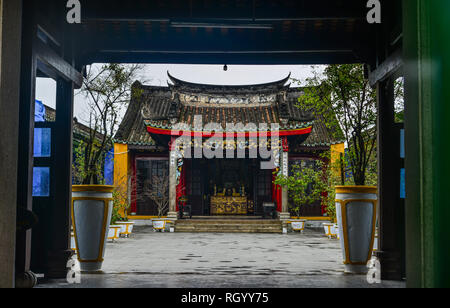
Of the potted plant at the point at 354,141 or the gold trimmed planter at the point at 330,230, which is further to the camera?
the gold trimmed planter at the point at 330,230

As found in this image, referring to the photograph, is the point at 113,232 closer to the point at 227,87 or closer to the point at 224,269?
the point at 224,269

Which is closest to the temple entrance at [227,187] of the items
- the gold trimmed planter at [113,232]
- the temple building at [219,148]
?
the temple building at [219,148]

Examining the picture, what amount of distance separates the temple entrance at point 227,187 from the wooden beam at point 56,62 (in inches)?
407

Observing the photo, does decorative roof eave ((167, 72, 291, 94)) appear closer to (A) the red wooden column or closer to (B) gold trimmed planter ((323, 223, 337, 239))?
(A) the red wooden column

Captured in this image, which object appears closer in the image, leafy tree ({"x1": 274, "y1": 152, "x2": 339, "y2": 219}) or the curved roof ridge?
leafy tree ({"x1": 274, "y1": 152, "x2": 339, "y2": 219})

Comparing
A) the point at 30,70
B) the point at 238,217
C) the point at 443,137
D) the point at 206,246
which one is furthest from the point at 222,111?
the point at 443,137

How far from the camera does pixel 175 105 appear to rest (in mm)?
13812

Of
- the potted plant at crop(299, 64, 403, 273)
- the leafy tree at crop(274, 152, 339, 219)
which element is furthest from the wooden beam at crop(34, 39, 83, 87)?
the leafy tree at crop(274, 152, 339, 219)

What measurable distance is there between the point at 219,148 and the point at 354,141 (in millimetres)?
8113

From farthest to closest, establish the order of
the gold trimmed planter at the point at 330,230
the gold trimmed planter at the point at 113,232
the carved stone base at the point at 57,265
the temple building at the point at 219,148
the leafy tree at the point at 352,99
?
the temple building at the point at 219,148 → the gold trimmed planter at the point at 330,230 → the gold trimmed planter at the point at 113,232 → the leafy tree at the point at 352,99 → the carved stone base at the point at 57,265

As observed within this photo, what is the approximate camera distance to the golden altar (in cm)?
1502

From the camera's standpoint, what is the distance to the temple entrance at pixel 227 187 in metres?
15.0

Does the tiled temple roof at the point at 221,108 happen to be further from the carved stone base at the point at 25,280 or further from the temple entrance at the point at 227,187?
the carved stone base at the point at 25,280

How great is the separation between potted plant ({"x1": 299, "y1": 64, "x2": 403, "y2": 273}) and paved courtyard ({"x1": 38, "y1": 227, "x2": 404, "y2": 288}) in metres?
0.37
